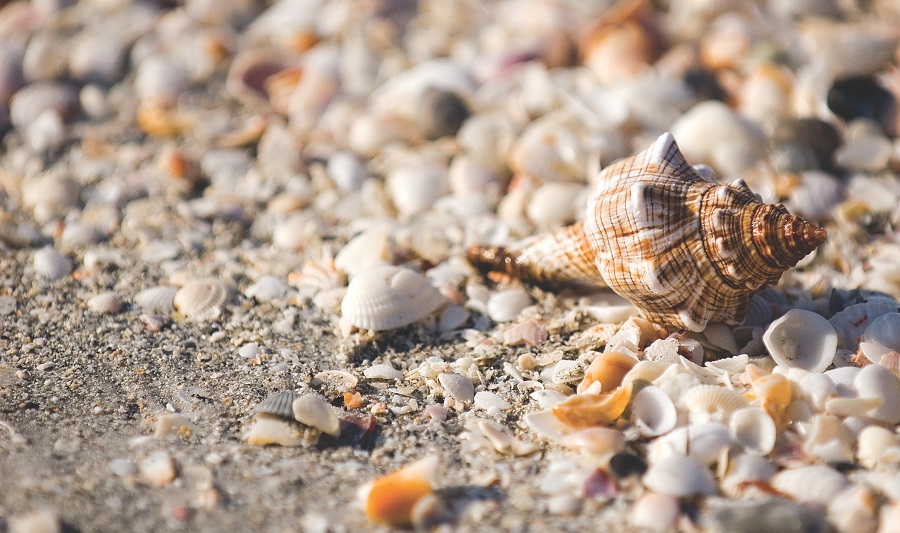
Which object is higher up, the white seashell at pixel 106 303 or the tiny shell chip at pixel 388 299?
the tiny shell chip at pixel 388 299

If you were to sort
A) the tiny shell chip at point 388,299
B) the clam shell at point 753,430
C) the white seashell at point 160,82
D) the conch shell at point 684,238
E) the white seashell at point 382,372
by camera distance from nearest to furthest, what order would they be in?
the clam shell at point 753,430 < the conch shell at point 684,238 < the white seashell at point 382,372 < the tiny shell chip at point 388,299 < the white seashell at point 160,82

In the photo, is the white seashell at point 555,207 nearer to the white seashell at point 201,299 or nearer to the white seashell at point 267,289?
the white seashell at point 267,289

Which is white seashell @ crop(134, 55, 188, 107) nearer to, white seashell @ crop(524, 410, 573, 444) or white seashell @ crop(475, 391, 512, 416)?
white seashell @ crop(475, 391, 512, 416)

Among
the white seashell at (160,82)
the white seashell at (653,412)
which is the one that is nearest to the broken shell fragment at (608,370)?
the white seashell at (653,412)

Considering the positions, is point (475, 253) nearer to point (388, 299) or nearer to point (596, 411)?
point (388, 299)

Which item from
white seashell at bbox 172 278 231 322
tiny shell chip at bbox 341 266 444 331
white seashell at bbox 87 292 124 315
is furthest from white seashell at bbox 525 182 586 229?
white seashell at bbox 87 292 124 315

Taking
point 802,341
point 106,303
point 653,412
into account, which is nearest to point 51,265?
point 106,303
